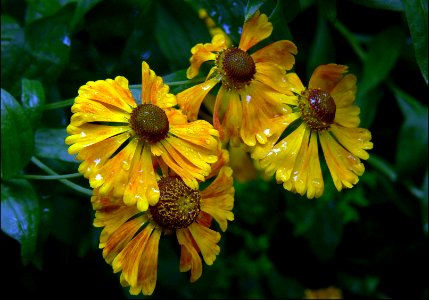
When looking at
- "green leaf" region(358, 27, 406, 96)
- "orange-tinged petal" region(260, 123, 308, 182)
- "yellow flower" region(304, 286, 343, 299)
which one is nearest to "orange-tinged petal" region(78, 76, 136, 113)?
"orange-tinged petal" region(260, 123, 308, 182)

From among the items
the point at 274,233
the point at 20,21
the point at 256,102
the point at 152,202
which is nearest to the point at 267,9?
the point at 256,102

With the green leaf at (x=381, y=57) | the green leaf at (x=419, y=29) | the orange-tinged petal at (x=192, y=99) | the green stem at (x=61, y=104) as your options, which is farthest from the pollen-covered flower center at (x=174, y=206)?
the green leaf at (x=381, y=57)

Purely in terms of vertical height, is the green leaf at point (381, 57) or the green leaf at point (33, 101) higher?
the green leaf at point (33, 101)

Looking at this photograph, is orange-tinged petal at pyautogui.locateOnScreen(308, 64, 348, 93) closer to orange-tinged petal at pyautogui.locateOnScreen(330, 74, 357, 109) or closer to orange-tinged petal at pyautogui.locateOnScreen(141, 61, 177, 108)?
orange-tinged petal at pyautogui.locateOnScreen(330, 74, 357, 109)

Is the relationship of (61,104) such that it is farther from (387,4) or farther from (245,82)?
(387,4)

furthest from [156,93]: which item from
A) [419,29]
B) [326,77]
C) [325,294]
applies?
[325,294]

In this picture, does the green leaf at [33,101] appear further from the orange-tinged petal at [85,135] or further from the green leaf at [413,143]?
the green leaf at [413,143]
